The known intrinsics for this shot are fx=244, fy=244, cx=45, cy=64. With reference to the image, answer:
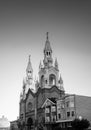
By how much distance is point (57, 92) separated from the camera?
261 ft

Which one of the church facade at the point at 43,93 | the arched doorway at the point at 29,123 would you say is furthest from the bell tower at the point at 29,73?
the arched doorway at the point at 29,123

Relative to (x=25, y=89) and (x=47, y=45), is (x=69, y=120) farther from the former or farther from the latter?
(x=25, y=89)

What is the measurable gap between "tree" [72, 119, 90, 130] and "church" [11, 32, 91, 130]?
4391mm

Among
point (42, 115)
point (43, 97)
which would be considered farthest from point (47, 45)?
point (42, 115)

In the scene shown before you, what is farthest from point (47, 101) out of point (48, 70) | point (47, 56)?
point (47, 56)

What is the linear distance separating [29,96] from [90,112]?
31.4 metres

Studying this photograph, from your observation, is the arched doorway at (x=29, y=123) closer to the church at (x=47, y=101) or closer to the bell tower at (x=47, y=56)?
the church at (x=47, y=101)

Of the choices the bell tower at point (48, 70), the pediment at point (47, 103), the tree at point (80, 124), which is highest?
the bell tower at point (48, 70)

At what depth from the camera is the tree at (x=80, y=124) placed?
2102 inches

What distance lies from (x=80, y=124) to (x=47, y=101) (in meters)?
19.8

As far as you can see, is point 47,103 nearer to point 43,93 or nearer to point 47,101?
point 47,101

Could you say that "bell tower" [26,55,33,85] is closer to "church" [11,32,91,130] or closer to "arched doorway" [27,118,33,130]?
"church" [11,32,91,130]

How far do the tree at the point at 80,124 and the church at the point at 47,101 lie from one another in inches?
173

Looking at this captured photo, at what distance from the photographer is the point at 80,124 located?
175ft
